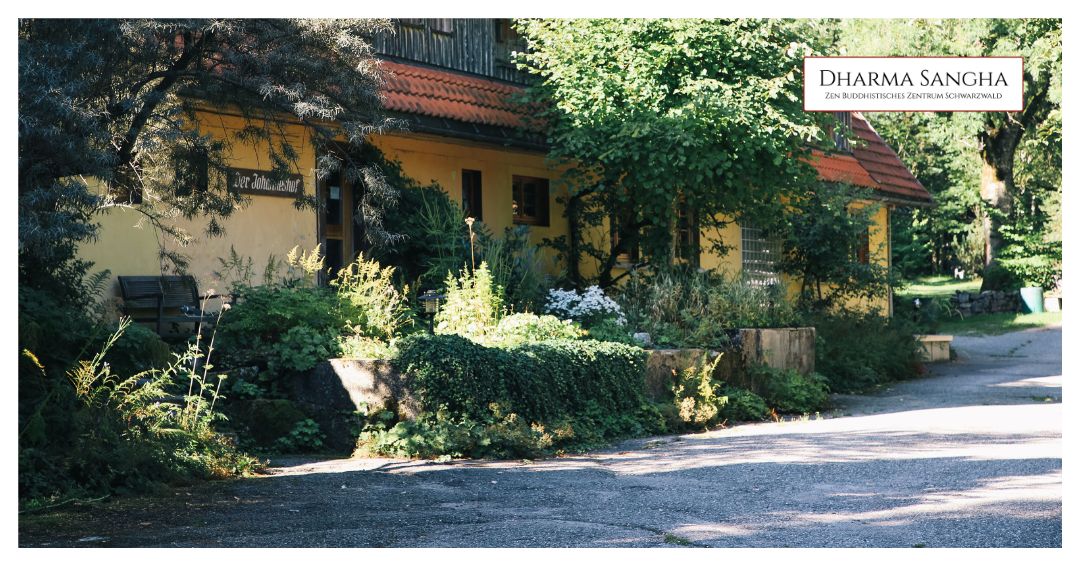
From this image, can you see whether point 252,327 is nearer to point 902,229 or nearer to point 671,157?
point 671,157

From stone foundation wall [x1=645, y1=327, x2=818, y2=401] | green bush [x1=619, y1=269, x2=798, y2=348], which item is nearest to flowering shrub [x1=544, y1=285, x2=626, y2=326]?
green bush [x1=619, y1=269, x2=798, y2=348]

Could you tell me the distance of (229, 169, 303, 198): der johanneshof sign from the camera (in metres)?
12.4

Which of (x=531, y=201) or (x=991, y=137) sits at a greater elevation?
(x=991, y=137)

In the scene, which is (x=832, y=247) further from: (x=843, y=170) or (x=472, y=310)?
(x=472, y=310)

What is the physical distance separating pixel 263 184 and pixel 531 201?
5.13 m

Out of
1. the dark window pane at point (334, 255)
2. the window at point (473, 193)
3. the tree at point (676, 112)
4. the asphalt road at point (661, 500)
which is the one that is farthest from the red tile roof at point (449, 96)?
the asphalt road at point (661, 500)

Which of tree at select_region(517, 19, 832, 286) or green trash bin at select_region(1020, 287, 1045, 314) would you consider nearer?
tree at select_region(517, 19, 832, 286)

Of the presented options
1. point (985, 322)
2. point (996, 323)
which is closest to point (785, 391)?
point (996, 323)

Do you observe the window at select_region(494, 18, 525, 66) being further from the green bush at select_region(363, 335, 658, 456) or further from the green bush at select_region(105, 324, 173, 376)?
the green bush at select_region(105, 324, 173, 376)

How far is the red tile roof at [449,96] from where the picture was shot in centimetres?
1410

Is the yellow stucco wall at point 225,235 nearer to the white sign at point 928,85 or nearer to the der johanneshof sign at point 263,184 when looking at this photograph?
the der johanneshof sign at point 263,184

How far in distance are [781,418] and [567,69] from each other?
17.3 ft

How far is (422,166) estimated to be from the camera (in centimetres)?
1515
